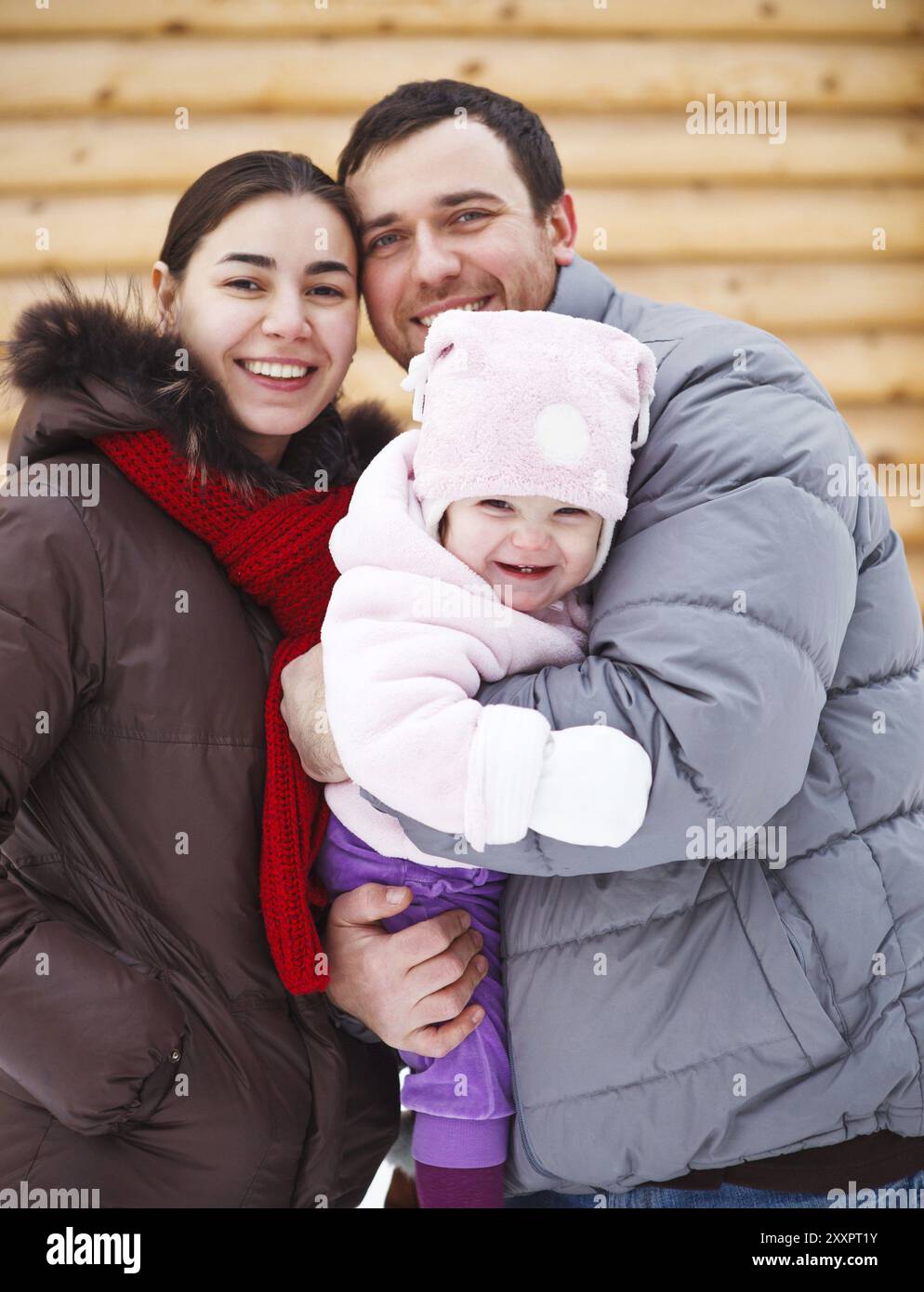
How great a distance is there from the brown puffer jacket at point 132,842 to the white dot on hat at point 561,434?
0.54m

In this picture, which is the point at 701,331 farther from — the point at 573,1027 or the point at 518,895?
the point at 573,1027

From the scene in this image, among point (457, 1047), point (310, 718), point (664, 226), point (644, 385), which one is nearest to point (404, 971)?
point (457, 1047)

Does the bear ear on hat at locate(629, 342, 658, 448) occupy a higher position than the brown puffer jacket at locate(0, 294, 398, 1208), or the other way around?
the bear ear on hat at locate(629, 342, 658, 448)

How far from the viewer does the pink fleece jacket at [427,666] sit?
131cm

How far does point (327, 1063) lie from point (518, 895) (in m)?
0.41

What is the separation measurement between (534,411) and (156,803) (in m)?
0.76

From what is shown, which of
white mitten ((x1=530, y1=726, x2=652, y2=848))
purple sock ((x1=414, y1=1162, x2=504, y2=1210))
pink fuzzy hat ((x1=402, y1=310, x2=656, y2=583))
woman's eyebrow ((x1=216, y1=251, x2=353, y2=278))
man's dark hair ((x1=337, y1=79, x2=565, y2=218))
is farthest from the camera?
man's dark hair ((x1=337, y1=79, x2=565, y2=218))

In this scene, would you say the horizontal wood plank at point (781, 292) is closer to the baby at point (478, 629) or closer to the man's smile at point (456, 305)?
the man's smile at point (456, 305)

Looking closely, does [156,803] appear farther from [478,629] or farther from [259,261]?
[259,261]

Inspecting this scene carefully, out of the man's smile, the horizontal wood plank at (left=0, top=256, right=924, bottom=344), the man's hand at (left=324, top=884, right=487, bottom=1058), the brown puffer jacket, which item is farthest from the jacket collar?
the horizontal wood plank at (left=0, top=256, right=924, bottom=344)

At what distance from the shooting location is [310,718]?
162cm

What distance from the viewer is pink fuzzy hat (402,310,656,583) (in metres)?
1.47

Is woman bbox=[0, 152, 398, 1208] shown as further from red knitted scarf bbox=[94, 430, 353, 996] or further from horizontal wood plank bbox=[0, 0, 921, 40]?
horizontal wood plank bbox=[0, 0, 921, 40]

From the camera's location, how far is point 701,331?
1651 mm
